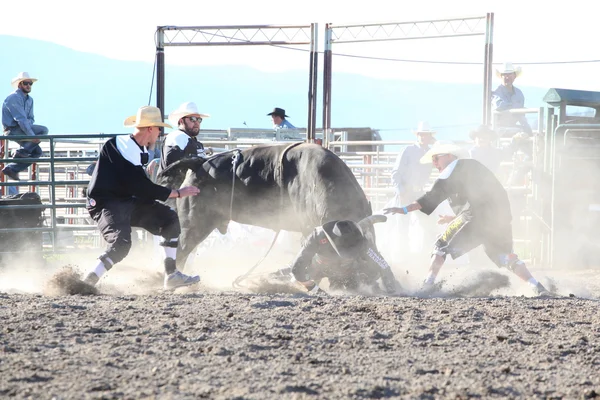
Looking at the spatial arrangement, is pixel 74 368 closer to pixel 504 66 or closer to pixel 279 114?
pixel 504 66

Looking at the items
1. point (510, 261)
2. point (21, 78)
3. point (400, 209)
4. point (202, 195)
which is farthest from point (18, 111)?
point (510, 261)

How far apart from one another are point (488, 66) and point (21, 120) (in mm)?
6392

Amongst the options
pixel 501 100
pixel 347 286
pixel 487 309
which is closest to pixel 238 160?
pixel 347 286

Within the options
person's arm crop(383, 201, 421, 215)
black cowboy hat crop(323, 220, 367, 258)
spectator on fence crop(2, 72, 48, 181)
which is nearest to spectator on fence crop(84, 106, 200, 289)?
black cowboy hat crop(323, 220, 367, 258)

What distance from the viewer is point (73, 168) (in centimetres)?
1811

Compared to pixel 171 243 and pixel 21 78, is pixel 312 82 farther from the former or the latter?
pixel 171 243

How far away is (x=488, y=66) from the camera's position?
464 inches

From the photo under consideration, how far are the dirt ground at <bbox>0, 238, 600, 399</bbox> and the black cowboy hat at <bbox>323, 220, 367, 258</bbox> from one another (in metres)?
0.57

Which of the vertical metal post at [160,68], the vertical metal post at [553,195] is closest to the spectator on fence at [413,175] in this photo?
the vertical metal post at [553,195]

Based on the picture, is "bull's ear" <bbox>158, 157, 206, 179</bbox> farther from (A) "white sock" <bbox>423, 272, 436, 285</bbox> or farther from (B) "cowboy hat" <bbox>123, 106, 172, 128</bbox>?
(A) "white sock" <bbox>423, 272, 436, 285</bbox>

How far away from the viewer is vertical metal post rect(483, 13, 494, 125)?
11.6m

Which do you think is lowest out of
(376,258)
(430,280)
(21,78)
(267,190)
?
(430,280)

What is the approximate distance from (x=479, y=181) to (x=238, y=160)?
2.26m

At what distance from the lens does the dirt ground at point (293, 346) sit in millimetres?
3822
